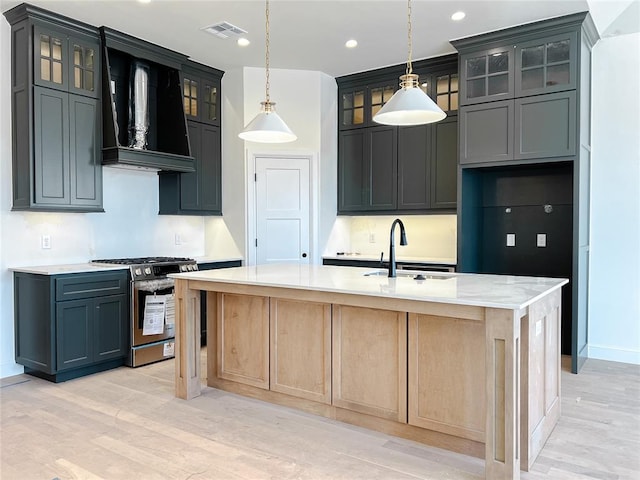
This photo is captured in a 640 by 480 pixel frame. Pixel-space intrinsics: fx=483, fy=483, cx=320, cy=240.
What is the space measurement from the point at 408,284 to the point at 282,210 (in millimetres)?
2907

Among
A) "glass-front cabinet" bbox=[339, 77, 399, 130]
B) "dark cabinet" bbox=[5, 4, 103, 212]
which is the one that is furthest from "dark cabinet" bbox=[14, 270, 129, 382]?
"glass-front cabinet" bbox=[339, 77, 399, 130]

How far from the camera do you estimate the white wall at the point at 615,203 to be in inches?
176

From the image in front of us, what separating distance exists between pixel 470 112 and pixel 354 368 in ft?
9.37

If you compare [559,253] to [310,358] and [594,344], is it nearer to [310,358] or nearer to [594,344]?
[594,344]

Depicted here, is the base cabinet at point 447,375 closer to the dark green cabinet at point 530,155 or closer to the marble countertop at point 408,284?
the marble countertop at point 408,284

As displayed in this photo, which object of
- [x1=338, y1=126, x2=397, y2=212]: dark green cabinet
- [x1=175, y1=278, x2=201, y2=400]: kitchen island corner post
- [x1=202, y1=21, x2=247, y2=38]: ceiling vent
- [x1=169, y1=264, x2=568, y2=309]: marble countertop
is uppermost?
[x1=202, y1=21, x2=247, y2=38]: ceiling vent

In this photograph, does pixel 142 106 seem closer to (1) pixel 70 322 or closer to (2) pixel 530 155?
(1) pixel 70 322

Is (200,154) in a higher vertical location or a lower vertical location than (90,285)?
higher

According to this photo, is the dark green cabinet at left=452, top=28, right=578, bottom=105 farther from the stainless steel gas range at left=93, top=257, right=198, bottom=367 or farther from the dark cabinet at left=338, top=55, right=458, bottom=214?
the stainless steel gas range at left=93, top=257, right=198, bottom=367

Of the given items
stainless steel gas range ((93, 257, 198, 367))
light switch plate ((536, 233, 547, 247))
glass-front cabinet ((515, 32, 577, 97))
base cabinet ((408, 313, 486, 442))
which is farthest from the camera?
light switch plate ((536, 233, 547, 247))

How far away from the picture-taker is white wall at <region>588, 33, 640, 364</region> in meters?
4.46

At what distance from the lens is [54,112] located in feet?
13.3

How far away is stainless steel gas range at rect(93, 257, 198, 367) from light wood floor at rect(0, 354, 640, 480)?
24.3 inches

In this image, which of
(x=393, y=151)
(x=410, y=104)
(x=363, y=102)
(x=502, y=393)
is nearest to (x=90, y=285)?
(x=410, y=104)
